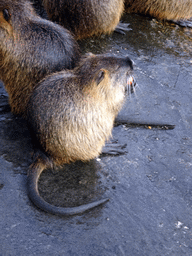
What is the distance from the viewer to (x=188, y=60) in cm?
336

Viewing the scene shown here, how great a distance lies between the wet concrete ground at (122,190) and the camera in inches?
69.1

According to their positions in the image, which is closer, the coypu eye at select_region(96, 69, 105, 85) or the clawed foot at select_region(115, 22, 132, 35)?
the coypu eye at select_region(96, 69, 105, 85)

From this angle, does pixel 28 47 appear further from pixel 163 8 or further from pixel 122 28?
pixel 163 8

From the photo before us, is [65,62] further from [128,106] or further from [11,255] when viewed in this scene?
[11,255]

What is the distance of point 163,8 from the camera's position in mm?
3920

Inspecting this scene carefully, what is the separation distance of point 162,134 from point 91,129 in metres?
0.67

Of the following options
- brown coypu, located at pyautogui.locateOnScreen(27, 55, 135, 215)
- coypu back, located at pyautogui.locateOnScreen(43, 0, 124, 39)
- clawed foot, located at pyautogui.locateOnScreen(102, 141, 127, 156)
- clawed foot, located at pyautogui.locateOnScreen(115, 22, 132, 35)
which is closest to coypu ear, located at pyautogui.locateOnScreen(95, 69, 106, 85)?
brown coypu, located at pyautogui.locateOnScreen(27, 55, 135, 215)

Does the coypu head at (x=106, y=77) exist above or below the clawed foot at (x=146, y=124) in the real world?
above

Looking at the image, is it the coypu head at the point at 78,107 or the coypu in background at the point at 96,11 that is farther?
the coypu in background at the point at 96,11

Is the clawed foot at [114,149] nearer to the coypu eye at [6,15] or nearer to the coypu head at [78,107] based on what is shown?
the coypu head at [78,107]

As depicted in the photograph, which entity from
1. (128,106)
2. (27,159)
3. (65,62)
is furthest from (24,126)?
(128,106)

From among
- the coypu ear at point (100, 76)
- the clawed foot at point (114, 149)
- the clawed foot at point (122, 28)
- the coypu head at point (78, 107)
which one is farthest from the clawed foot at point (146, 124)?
the clawed foot at point (122, 28)

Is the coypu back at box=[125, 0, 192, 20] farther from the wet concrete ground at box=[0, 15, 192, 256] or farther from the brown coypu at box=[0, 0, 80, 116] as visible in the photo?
the brown coypu at box=[0, 0, 80, 116]

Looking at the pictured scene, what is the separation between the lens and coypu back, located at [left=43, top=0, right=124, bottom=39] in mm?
2998
